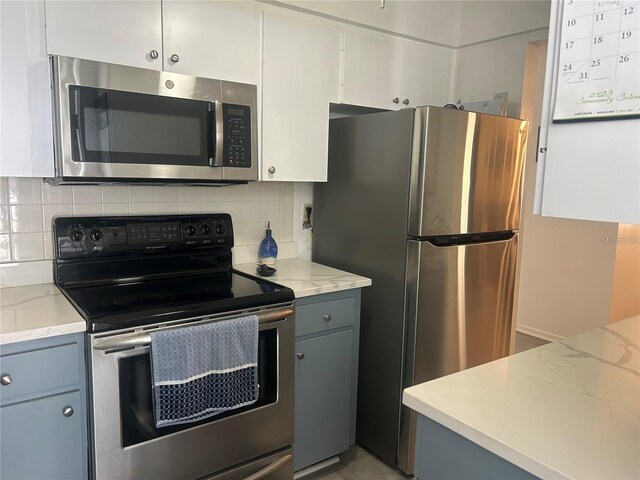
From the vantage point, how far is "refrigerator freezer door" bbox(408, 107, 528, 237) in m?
2.10

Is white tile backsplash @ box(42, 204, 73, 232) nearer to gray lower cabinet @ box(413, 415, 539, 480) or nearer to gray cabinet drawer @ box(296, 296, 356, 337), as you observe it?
gray cabinet drawer @ box(296, 296, 356, 337)

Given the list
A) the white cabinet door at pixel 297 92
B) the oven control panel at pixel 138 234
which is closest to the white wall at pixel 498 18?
the white cabinet door at pixel 297 92

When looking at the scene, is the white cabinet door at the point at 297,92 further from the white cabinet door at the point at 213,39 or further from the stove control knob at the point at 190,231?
the stove control knob at the point at 190,231

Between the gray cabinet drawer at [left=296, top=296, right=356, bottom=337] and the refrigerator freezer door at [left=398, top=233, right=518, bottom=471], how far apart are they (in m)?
0.27

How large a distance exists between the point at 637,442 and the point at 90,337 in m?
1.45

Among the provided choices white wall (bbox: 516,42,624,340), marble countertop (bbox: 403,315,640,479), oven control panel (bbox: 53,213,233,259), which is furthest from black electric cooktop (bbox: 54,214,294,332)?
white wall (bbox: 516,42,624,340)

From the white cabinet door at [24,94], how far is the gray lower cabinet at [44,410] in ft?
2.02

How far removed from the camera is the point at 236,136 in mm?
1950

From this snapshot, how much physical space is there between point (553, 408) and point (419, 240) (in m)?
1.14

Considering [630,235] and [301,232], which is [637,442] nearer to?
[301,232]

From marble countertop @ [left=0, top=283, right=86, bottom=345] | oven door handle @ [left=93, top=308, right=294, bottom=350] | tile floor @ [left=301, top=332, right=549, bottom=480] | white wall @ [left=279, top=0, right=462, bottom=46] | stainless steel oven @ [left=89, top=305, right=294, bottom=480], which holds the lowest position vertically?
tile floor @ [left=301, top=332, right=549, bottom=480]

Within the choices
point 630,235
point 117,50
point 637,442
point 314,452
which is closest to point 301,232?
point 314,452

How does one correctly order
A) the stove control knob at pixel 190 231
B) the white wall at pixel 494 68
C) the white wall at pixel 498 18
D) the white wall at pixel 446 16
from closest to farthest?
the stove control knob at pixel 190 231 → the white wall at pixel 446 16 → the white wall at pixel 498 18 → the white wall at pixel 494 68

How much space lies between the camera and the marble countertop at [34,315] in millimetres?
1409
